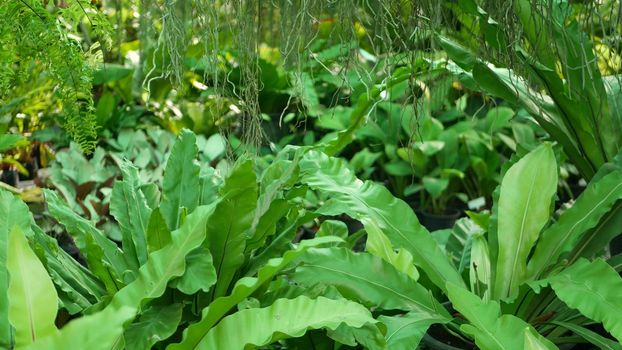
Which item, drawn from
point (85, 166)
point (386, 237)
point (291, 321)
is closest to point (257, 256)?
point (386, 237)

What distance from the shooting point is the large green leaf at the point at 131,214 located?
1.83 metres

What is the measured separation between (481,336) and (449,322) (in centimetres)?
23

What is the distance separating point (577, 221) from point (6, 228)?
116cm

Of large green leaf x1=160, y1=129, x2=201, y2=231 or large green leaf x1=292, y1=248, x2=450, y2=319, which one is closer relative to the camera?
large green leaf x1=292, y1=248, x2=450, y2=319

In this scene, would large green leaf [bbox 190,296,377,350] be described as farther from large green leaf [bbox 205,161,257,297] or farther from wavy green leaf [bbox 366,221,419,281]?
wavy green leaf [bbox 366,221,419,281]

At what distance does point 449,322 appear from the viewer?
173cm

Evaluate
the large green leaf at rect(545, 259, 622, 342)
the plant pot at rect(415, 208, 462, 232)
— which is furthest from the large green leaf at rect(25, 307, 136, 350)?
the plant pot at rect(415, 208, 462, 232)

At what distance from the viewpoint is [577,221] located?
175 cm

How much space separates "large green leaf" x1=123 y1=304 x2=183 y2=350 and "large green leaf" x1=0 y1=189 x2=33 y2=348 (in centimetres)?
22

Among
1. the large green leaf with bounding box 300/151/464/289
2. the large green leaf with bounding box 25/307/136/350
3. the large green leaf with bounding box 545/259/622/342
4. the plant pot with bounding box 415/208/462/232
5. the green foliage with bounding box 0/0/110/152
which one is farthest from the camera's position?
the plant pot with bounding box 415/208/462/232

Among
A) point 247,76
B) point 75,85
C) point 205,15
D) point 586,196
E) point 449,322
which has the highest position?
point 205,15

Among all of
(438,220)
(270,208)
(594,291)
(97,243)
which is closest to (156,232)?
(97,243)

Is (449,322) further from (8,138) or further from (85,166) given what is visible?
(85,166)

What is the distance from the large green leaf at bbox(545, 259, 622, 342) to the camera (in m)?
1.52
